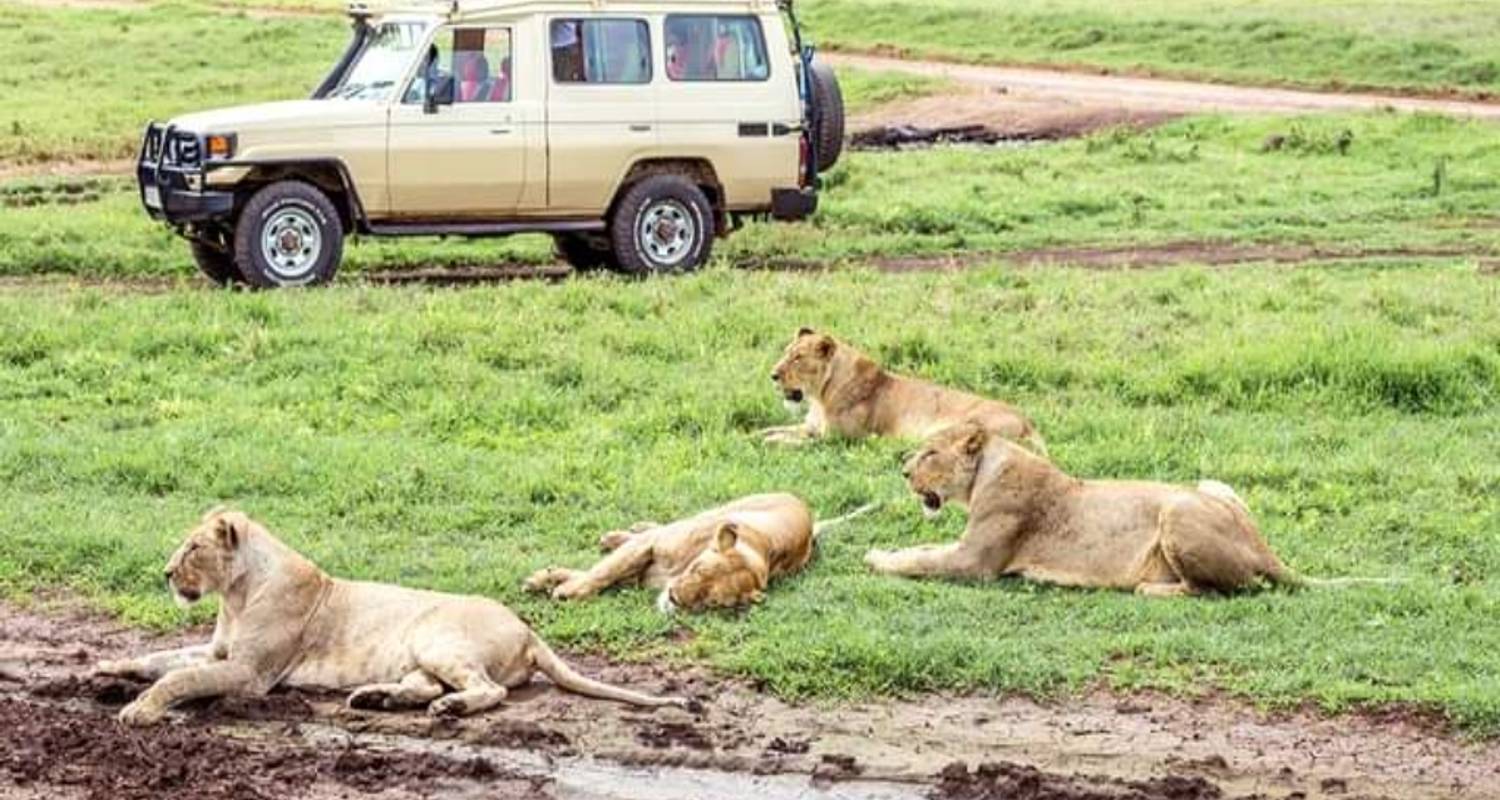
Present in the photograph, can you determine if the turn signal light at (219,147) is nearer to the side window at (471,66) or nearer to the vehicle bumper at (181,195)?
the vehicle bumper at (181,195)

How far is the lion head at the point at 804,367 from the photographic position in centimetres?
1256

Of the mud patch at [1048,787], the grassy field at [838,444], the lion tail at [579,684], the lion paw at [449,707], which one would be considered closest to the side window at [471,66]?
the grassy field at [838,444]

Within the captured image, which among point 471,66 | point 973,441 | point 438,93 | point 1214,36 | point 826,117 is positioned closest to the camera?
point 973,441

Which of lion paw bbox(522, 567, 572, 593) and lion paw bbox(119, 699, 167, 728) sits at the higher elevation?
lion paw bbox(522, 567, 572, 593)

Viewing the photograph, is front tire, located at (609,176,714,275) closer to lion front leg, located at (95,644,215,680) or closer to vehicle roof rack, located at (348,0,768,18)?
vehicle roof rack, located at (348,0,768,18)

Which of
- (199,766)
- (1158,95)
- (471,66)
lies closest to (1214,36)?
(1158,95)

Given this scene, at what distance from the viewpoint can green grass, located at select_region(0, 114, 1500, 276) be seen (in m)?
19.5

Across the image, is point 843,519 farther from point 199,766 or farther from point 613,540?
point 199,766

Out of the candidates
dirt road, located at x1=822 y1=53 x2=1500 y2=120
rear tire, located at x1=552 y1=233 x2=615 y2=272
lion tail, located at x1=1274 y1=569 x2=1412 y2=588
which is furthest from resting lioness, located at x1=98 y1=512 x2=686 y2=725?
dirt road, located at x1=822 y1=53 x2=1500 y2=120

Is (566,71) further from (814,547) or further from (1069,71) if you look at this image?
(1069,71)

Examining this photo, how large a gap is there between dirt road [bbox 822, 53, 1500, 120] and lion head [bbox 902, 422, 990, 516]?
19791mm

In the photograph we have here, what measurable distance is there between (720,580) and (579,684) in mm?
1045

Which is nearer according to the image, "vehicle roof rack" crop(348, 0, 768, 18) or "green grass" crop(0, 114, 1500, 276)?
"vehicle roof rack" crop(348, 0, 768, 18)

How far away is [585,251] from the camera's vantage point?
63.1 ft
